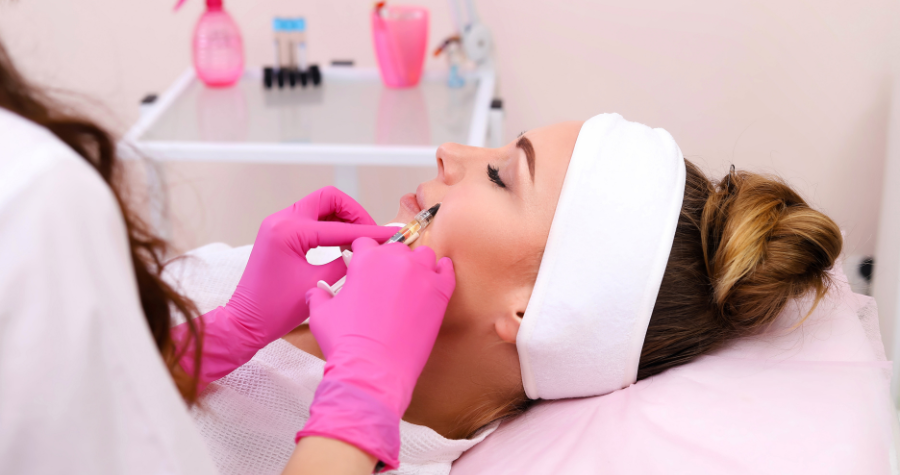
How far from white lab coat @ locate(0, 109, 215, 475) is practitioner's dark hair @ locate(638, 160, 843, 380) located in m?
0.69

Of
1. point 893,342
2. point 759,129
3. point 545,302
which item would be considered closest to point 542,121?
point 759,129

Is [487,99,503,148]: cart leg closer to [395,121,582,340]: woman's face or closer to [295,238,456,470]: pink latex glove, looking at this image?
[395,121,582,340]: woman's face

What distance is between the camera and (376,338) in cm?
77

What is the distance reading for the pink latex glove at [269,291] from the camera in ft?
3.09

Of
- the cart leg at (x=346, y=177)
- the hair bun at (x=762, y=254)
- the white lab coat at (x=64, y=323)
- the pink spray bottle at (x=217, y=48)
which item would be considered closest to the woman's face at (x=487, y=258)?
the hair bun at (x=762, y=254)

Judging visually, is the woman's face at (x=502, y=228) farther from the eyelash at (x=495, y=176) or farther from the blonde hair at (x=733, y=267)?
the blonde hair at (x=733, y=267)

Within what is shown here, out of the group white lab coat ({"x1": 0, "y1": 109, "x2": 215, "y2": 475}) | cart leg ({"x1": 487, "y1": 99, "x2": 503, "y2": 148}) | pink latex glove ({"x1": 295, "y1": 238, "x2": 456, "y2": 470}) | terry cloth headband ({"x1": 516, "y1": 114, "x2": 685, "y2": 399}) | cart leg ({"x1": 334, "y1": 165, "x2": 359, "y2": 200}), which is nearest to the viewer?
white lab coat ({"x1": 0, "y1": 109, "x2": 215, "y2": 475})

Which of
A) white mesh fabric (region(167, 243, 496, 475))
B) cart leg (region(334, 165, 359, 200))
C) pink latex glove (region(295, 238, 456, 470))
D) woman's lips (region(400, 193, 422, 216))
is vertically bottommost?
white mesh fabric (region(167, 243, 496, 475))

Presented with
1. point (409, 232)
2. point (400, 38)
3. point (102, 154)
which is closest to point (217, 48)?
point (400, 38)

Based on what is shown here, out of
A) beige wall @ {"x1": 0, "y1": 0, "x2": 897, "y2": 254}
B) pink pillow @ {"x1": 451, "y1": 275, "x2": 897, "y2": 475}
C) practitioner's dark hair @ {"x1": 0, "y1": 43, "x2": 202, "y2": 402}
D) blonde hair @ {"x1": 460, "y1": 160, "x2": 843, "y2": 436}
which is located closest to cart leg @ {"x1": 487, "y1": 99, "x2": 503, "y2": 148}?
beige wall @ {"x1": 0, "y1": 0, "x2": 897, "y2": 254}

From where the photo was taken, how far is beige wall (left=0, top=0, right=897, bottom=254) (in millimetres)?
1861

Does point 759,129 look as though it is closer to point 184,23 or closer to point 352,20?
point 352,20

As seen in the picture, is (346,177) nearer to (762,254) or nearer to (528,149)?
(528,149)

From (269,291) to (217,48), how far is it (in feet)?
3.91
